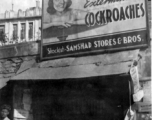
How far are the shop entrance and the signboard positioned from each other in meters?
0.76

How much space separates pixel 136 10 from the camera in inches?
310

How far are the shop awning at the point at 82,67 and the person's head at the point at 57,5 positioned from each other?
131 cm

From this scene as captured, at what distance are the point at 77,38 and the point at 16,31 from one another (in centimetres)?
165

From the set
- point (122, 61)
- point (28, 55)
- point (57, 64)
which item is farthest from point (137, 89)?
point (28, 55)

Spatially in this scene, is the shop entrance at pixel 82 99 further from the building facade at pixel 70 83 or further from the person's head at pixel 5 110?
the person's head at pixel 5 110

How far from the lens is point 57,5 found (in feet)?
29.0

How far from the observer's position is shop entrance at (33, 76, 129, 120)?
7766 millimetres

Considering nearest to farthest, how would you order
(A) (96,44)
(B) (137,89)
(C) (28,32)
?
(B) (137,89) < (A) (96,44) < (C) (28,32)

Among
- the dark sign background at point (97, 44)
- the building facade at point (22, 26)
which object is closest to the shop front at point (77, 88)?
the dark sign background at point (97, 44)

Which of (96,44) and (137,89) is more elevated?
(96,44)

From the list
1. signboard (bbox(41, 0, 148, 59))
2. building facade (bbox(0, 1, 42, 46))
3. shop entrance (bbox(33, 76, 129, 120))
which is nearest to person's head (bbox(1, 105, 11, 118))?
shop entrance (bbox(33, 76, 129, 120))

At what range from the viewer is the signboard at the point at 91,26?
7.88m

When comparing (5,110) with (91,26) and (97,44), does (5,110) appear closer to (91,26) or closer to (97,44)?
(97,44)

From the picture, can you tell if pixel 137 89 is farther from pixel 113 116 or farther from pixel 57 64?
pixel 57 64
